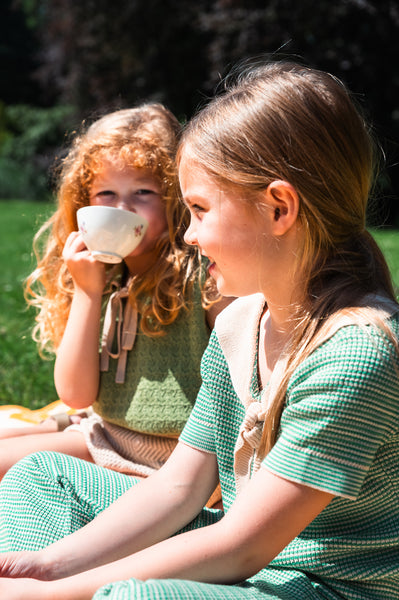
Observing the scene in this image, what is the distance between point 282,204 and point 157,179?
3.46ft

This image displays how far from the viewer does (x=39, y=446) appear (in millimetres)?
2744

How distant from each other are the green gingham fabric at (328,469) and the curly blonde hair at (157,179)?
669 mm

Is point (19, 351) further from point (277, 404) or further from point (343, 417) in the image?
point (343, 417)

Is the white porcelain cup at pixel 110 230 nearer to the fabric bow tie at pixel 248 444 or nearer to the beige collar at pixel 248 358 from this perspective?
the beige collar at pixel 248 358

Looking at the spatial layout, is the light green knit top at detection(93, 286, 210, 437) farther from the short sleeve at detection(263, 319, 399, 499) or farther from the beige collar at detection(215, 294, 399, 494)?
the short sleeve at detection(263, 319, 399, 499)

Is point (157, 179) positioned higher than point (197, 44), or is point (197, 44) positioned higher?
point (197, 44)

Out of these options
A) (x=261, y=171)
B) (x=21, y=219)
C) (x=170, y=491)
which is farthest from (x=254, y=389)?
(x=21, y=219)

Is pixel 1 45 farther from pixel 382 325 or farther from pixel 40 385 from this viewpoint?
pixel 382 325

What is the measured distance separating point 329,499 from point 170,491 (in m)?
0.54

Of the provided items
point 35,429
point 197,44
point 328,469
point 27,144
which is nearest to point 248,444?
point 328,469

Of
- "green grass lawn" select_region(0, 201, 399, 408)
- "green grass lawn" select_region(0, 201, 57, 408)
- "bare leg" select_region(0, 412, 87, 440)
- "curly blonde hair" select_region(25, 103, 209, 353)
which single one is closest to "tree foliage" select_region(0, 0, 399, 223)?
"green grass lawn" select_region(0, 201, 399, 408)

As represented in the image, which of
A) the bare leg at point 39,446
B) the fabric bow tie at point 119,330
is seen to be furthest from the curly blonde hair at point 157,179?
the bare leg at point 39,446

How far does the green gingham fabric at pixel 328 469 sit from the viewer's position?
147 centimetres

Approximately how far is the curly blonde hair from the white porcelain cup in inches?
6.2
